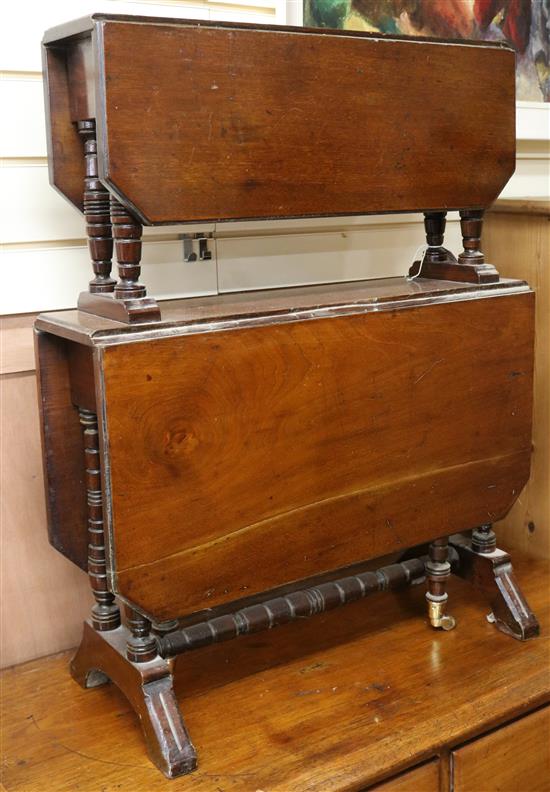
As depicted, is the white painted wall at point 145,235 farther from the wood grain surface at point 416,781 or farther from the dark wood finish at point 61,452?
the wood grain surface at point 416,781

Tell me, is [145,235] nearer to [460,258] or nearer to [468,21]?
[460,258]

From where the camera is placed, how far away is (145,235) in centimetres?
217

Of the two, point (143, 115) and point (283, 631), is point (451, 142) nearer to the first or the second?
point (143, 115)

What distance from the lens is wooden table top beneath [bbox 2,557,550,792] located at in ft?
5.87

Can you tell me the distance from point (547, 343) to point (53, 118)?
56.2 inches

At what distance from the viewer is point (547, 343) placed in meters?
2.57

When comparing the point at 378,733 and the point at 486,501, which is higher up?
the point at 486,501

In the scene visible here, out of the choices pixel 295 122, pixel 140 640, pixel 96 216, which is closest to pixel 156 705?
pixel 140 640

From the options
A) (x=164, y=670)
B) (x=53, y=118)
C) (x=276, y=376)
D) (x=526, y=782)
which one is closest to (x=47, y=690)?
(x=164, y=670)

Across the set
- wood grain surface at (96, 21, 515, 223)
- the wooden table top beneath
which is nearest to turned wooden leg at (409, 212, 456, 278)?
wood grain surface at (96, 21, 515, 223)

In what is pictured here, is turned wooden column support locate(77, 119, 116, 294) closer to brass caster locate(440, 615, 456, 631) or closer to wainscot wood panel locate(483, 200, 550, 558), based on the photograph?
brass caster locate(440, 615, 456, 631)

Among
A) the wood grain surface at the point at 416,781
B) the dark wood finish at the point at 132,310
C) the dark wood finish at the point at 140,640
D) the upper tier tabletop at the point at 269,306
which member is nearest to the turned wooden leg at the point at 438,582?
the wood grain surface at the point at 416,781

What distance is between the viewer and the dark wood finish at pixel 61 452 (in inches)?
73.3

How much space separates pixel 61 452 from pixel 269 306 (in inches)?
20.0
